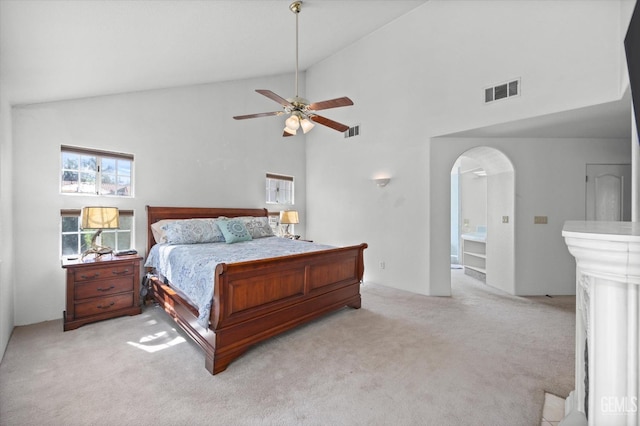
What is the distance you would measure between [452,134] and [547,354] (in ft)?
9.04

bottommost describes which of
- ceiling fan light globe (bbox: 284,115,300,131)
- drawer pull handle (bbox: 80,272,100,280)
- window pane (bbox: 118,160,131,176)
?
drawer pull handle (bbox: 80,272,100,280)

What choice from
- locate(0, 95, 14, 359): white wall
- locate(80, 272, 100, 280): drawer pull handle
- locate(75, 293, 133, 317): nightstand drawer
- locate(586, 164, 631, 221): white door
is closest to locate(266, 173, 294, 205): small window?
locate(75, 293, 133, 317): nightstand drawer

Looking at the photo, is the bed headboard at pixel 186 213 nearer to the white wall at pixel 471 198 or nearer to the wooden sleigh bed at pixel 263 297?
the wooden sleigh bed at pixel 263 297

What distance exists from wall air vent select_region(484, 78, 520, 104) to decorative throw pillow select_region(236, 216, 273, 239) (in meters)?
3.63

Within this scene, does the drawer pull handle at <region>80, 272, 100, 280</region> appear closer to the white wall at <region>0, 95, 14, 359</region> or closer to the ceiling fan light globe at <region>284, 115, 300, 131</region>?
the white wall at <region>0, 95, 14, 359</region>

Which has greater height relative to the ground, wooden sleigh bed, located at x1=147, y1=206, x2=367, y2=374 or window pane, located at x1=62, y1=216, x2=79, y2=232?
window pane, located at x1=62, y1=216, x2=79, y2=232

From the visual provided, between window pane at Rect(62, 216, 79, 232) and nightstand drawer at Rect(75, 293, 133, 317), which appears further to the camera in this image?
window pane at Rect(62, 216, 79, 232)

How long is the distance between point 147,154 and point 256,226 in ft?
6.05

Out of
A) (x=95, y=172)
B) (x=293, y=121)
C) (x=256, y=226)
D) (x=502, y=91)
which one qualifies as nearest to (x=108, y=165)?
(x=95, y=172)

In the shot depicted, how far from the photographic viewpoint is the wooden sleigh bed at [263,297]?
217cm

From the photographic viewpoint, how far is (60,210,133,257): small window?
3240mm

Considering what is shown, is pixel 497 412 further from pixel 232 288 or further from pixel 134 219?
pixel 134 219

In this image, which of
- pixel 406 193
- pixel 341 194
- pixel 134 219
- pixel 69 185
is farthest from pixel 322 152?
pixel 69 185

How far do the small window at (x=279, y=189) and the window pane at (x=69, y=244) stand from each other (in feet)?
9.52
